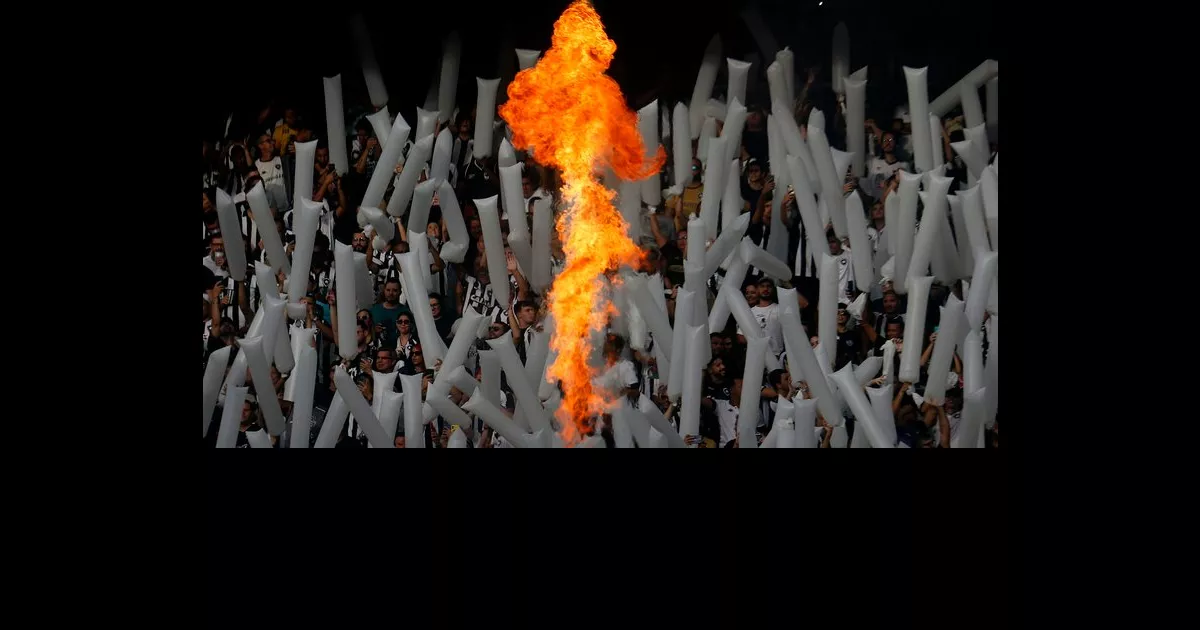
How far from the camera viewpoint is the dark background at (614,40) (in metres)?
3.68

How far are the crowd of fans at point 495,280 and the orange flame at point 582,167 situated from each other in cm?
7

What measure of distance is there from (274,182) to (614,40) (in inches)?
52.3

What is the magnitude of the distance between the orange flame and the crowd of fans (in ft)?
0.22

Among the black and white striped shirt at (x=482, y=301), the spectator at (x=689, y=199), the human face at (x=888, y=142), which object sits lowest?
the black and white striped shirt at (x=482, y=301)

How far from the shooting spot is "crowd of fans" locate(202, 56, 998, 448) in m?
3.70

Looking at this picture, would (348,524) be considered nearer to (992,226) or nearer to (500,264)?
(500,264)

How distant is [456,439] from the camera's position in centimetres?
368

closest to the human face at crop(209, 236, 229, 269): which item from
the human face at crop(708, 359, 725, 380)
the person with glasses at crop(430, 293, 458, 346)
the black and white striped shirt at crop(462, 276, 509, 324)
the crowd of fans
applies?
the crowd of fans

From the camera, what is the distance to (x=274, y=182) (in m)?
3.80

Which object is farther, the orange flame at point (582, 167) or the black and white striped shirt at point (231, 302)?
the black and white striped shirt at point (231, 302)

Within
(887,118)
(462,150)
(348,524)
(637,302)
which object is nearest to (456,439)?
(348,524)

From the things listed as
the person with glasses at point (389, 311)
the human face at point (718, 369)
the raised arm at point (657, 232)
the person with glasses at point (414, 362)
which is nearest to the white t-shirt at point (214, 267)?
the person with glasses at point (389, 311)

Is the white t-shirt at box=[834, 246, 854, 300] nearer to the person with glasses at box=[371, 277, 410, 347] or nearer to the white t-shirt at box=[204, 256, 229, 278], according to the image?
the person with glasses at box=[371, 277, 410, 347]

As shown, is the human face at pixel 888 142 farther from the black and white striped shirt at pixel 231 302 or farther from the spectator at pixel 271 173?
the black and white striped shirt at pixel 231 302
